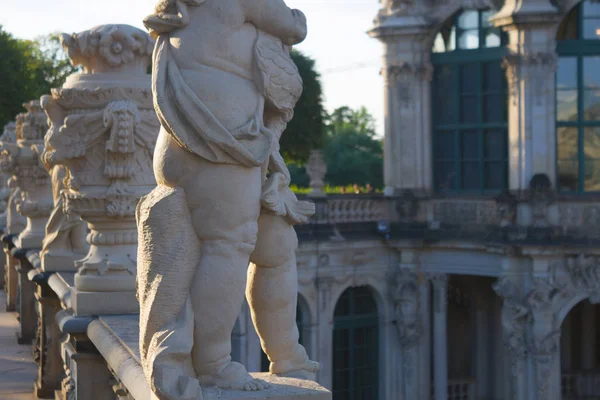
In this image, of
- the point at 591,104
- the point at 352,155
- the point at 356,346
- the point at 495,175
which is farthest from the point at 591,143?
the point at 352,155

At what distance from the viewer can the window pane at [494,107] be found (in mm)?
24219

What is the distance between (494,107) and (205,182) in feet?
68.8

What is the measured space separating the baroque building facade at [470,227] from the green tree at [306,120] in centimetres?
2213

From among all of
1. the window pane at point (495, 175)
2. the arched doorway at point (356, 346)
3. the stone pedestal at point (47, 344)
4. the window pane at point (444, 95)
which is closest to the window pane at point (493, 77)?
the window pane at point (444, 95)

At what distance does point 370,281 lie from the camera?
24.3 m

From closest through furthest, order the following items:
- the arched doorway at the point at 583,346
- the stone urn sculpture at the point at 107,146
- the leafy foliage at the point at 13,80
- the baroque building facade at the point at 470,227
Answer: the stone urn sculpture at the point at 107,146 < the baroque building facade at the point at 470,227 < the arched doorway at the point at 583,346 < the leafy foliage at the point at 13,80

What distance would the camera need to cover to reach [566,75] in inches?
922

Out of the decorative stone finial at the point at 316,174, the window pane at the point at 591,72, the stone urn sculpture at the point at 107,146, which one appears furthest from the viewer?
the decorative stone finial at the point at 316,174

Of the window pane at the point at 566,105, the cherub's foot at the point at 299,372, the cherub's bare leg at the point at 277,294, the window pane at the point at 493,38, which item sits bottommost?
the cherub's foot at the point at 299,372

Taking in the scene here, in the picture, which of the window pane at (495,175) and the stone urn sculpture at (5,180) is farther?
the window pane at (495,175)

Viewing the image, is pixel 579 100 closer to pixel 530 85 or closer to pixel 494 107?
pixel 530 85

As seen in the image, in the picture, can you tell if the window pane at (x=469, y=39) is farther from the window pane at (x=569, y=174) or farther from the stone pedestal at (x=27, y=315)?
the stone pedestal at (x=27, y=315)

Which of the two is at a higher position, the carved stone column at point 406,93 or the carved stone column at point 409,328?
the carved stone column at point 406,93

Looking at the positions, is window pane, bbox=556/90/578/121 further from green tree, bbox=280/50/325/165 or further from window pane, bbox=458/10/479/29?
green tree, bbox=280/50/325/165
